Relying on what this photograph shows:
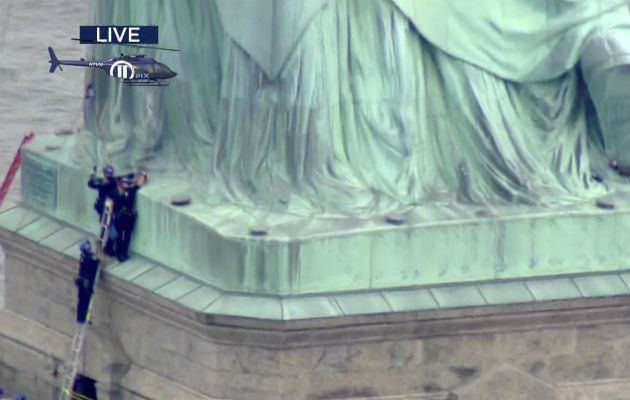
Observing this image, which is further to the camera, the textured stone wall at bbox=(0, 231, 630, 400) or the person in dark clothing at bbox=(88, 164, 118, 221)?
the person in dark clothing at bbox=(88, 164, 118, 221)

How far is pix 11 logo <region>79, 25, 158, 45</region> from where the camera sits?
39750 millimetres

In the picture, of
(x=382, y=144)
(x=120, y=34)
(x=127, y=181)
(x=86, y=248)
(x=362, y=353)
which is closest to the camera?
(x=362, y=353)

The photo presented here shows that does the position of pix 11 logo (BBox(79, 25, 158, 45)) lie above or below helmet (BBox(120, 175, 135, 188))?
above

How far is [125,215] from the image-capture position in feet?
129

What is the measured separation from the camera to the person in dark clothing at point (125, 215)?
129 feet

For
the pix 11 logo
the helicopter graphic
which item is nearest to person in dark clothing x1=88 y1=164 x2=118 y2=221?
the helicopter graphic

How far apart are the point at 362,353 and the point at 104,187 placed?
9.41 feet

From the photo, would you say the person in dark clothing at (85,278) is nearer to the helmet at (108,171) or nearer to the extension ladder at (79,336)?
the extension ladder at (79,336)

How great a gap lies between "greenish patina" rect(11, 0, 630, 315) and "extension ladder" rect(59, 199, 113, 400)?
37 centimetres

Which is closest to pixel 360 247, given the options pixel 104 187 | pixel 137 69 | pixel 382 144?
pixel 382 144

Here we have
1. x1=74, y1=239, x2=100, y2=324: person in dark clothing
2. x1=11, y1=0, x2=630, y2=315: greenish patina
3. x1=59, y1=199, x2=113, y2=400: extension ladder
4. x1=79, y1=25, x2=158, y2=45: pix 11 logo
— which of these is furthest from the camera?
x1=79, y1=25, x2=158, y2=45: pix 11 logo

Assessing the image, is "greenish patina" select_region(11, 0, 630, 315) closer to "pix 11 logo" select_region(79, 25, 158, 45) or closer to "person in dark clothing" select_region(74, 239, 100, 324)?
"pix 11 logo" select_region(79, 25, 158, 45)

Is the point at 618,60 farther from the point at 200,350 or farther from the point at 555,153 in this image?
the point at 200,350

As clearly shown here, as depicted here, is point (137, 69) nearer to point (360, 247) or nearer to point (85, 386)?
point (85, 386)
